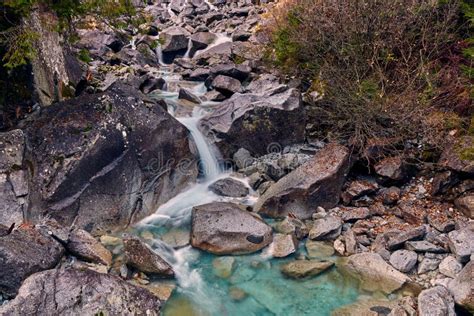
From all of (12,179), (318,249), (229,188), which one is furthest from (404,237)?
(12,179)

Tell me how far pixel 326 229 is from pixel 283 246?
96 cm

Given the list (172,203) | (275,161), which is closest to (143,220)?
(172,203)

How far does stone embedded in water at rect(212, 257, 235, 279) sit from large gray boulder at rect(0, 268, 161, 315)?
1.50m

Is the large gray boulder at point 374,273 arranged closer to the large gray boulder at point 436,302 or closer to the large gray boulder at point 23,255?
the large gray boulder at point 436,302

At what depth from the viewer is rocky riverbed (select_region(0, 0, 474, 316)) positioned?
5684mm

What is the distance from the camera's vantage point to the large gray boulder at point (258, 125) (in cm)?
994

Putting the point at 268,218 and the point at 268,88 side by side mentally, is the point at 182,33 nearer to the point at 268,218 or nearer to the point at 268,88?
the point at 268,88

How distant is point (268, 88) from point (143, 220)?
574cm

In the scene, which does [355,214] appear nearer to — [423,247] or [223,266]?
[423,247]

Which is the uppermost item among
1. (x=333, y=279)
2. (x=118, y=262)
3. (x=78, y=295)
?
(x=78, y=295)

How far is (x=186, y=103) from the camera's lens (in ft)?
41.1

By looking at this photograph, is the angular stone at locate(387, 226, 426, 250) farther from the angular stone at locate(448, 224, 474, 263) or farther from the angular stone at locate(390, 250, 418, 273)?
the angular stone at locate(448, 224, 474, 263)

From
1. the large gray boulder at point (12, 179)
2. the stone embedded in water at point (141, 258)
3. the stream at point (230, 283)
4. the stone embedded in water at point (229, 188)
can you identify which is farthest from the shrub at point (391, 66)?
the large gray boulder at point (12, 179)

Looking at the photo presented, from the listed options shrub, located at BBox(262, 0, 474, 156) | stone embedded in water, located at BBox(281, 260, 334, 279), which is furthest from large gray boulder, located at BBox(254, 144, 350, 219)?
stone embedded in water, located at BBox(281, 260, 334, 279)
